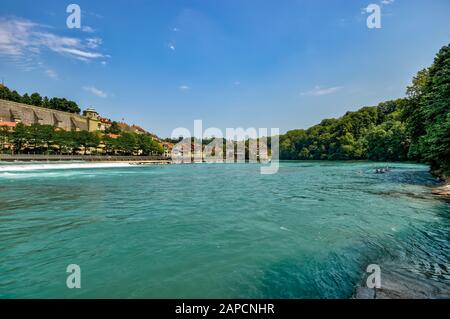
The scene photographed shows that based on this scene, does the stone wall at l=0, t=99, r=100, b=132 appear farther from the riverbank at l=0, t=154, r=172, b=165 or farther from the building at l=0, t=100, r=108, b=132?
the riverbank at l=0, t=154, r=172, b=165

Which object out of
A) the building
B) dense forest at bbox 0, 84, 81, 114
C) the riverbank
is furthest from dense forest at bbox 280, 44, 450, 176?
dense forest at bbox 0, 84, 81, 114

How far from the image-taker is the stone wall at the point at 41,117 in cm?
8544

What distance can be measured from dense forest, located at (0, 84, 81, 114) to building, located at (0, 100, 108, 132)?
27.3 feet

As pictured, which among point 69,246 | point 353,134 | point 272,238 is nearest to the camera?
point 69,246

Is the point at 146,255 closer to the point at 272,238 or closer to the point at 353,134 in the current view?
the point at 272,238

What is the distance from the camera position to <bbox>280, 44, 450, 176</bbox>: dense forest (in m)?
22.1

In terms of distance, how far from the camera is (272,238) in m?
8.91

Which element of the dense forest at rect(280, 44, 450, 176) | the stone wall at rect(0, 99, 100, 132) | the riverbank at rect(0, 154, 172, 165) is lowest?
the riverbank at rect(0, 154, 172, 165)

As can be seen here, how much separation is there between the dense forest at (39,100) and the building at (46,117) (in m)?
8.32

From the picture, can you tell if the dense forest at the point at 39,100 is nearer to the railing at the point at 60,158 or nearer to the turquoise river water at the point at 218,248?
the railing at the point at 60,158

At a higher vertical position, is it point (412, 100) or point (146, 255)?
point (412, 100)

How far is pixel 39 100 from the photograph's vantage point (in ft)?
368
